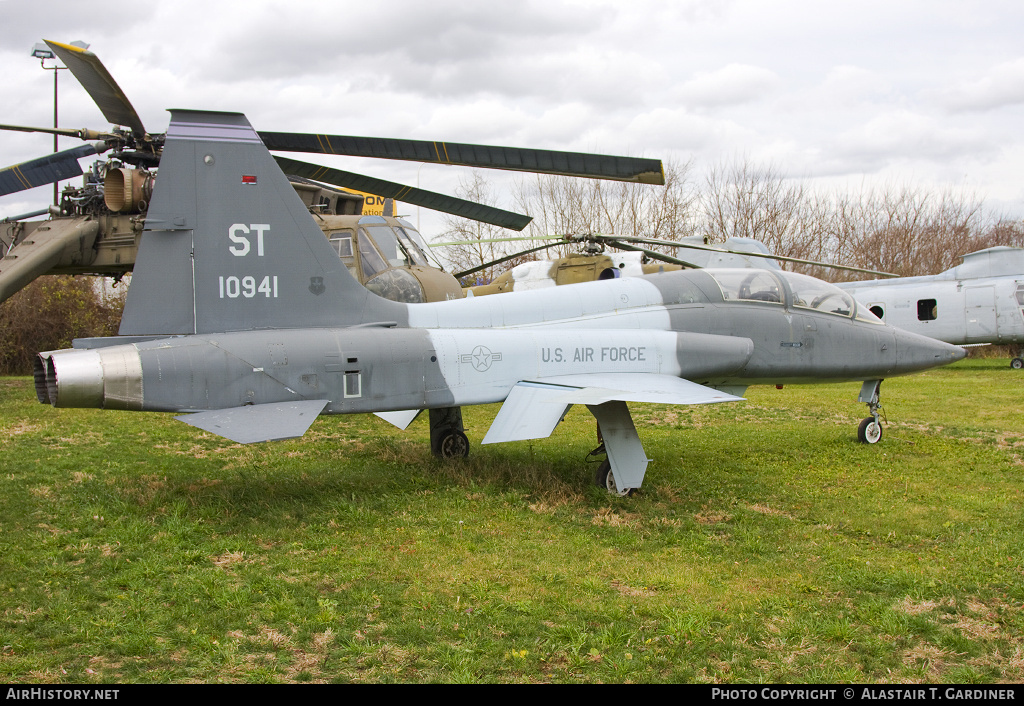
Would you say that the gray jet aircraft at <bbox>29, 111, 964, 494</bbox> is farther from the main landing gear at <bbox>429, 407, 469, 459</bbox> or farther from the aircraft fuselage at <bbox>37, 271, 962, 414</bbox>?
the main landing gear at <bbox>429, 407, 469, 459</bbox>

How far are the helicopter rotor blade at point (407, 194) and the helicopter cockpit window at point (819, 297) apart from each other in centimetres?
377

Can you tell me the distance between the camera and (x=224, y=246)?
7.65 meters

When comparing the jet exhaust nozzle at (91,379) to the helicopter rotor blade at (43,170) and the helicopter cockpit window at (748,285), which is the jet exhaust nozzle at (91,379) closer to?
the helicopter rotor blade at (43,170)

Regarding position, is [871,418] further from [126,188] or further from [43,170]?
[43,170]

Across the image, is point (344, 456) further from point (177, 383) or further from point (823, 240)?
point (823, 240)

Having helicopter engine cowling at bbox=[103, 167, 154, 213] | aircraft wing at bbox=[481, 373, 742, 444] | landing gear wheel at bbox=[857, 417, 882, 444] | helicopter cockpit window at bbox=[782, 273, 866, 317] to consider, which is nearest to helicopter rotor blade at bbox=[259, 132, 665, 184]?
aircraft wing at bbox=[481, 373, 742, 444]

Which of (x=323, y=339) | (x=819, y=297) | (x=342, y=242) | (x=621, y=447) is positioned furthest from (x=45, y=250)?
(x=819, y=297)

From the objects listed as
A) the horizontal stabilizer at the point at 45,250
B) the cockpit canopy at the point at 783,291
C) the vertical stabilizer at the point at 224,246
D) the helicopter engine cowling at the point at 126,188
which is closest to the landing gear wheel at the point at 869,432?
the cockpit canopy at the point at 783,291

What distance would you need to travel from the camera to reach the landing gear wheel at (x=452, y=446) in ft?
32.8

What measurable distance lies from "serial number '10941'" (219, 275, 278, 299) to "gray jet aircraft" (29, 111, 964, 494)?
0.01 m

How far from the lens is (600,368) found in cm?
877

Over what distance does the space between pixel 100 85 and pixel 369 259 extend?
4350mm
